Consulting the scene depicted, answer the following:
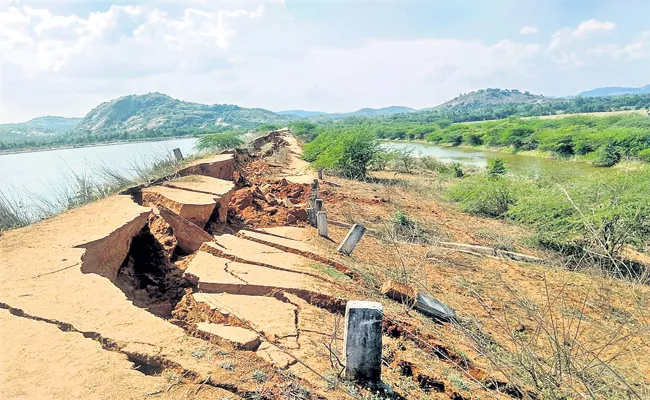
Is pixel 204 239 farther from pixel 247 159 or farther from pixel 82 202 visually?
pixel 247 159

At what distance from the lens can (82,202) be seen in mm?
7367

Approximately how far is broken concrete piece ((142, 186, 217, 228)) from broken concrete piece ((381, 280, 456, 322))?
3392mm

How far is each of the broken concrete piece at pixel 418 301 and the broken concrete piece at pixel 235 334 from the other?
6.60 ft

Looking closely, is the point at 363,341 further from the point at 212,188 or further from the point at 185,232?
the point at 212,188

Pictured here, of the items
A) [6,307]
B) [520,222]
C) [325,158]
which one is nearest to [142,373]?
[6,307]


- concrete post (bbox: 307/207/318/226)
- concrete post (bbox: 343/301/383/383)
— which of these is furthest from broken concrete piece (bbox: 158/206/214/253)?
concrete post (bbox: 343/301/383/383)

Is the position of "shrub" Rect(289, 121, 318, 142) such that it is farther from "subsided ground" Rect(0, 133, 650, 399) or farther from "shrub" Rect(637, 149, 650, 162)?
"subsided ground" Rect(0, 133, 650, 399)

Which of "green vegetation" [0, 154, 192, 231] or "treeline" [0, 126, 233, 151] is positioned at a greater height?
"treeline" [0, 126, 233, 151]

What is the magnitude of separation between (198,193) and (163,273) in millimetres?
2796

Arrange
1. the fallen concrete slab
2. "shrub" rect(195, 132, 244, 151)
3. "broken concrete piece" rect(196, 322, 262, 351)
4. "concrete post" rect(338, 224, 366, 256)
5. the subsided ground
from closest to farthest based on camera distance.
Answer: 1. the subsided ground
2. "broken concrete piece" rect(196, 322, 262, 351)
3. "concrete post" rect(338, 224, 366, 256)
4. the fallen concrete slab
5. "shrub" rect(195, 132, 244, 151)

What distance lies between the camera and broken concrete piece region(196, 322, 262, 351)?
10.4 ft

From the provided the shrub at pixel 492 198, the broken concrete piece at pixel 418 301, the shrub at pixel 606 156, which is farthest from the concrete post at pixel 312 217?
the shrub at pixel 606 156

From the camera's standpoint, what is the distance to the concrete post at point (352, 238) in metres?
6.44

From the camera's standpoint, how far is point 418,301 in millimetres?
4809
